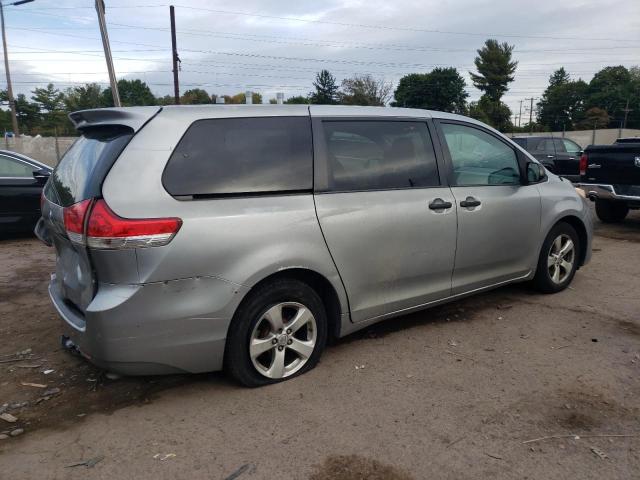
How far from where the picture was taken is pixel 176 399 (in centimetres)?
325

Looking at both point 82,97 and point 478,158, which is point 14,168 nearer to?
point 478,158

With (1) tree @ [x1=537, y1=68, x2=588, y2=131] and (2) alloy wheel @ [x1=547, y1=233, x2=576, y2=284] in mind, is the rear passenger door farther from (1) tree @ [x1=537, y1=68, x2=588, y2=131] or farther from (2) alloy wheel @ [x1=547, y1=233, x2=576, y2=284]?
(1) tree @ [x1=537, y1=68, x2=588, y2=131]

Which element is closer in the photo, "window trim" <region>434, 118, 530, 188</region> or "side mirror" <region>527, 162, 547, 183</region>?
"window trim" <region>434, 118, 530, 188</region>

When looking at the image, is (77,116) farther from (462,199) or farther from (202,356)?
(462,199)

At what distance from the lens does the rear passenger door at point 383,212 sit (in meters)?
3.54

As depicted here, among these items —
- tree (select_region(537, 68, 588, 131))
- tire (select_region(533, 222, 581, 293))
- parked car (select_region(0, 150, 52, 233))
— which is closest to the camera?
tire (select_region(533, 222, 581, 293))

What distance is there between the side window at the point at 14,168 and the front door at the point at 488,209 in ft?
22.8

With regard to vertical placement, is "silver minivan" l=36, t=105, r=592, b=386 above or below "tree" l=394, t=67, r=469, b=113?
below

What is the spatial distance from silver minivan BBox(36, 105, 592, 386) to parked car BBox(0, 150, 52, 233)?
5.05 meters

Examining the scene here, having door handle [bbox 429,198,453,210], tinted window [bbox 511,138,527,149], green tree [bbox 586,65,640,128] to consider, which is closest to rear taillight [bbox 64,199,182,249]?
door handle [bbox 429,198,453,210]

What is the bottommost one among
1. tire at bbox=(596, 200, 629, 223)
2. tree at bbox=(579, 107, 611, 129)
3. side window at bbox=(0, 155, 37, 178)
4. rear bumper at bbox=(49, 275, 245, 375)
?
tire at bbox=(596, 200, 629, 223)

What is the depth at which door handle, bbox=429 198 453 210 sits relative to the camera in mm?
3988

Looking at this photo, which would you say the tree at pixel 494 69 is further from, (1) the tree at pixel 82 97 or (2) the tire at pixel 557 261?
(2) the tire at pixel 557 261

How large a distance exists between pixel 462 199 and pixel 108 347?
2781 mm
